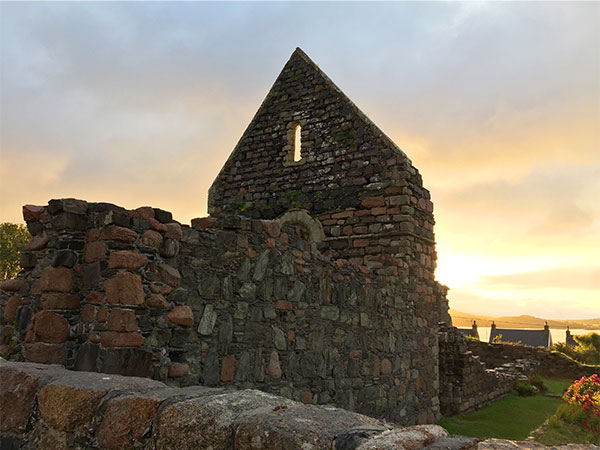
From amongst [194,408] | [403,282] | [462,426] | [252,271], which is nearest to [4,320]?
[252,271]

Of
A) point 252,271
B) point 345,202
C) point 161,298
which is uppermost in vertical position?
point 345,202

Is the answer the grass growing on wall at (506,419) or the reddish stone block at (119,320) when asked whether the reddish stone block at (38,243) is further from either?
the grass growing on wall at (506,419)

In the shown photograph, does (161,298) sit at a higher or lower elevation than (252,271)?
lower

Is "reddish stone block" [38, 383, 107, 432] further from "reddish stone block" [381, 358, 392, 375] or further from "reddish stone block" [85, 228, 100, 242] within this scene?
"reddish stone block" [381, 358, 392, 375]

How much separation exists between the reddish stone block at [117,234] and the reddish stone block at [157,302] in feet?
1.84

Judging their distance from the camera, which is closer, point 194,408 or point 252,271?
point 194,408

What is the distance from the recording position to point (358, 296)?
24.5ft

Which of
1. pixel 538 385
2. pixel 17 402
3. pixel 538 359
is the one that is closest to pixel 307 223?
pixel 17 402

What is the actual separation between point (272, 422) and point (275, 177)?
32.2ft

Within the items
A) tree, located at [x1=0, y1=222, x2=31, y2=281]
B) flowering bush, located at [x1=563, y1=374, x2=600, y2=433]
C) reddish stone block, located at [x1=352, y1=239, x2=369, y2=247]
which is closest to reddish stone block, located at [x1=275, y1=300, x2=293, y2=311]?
reddish stone block, located at [x1=352, y1=239, x2=369, y2=247]

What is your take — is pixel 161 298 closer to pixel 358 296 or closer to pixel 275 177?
pixel 358 296

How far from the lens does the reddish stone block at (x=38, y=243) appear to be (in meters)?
4.44

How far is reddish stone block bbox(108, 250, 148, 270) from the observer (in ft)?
13.7

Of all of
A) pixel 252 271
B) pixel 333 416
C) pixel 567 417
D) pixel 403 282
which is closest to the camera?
pixel 333 416
